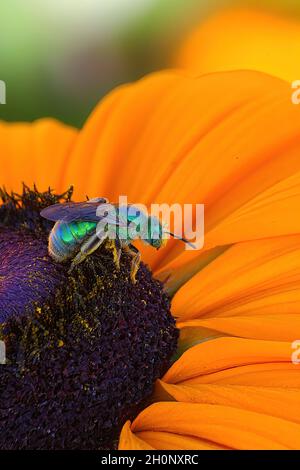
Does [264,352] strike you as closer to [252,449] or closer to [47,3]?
[252,449]

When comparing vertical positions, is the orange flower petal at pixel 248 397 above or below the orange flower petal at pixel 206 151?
below

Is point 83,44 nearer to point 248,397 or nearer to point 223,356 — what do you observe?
point 223,356

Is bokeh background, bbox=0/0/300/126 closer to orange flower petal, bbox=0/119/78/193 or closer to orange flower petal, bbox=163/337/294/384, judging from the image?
orange flower petal, bbox=0/119/78/193

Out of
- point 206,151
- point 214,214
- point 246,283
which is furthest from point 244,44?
point 246,283

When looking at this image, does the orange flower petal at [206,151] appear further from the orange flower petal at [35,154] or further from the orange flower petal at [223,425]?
the orange flower petal at [223,425]

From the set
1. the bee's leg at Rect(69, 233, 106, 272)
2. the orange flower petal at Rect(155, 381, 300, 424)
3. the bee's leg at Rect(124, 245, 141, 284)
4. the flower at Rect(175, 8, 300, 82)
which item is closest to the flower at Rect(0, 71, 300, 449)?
the orange flower petal at Rect(155, 381, 300, 424)

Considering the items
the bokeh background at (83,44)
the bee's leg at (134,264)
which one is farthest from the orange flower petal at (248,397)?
the bokeh background at (83,44)

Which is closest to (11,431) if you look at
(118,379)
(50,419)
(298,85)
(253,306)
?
(50,419)

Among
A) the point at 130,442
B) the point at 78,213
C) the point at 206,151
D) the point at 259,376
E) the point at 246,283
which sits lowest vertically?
the point at 130,442
